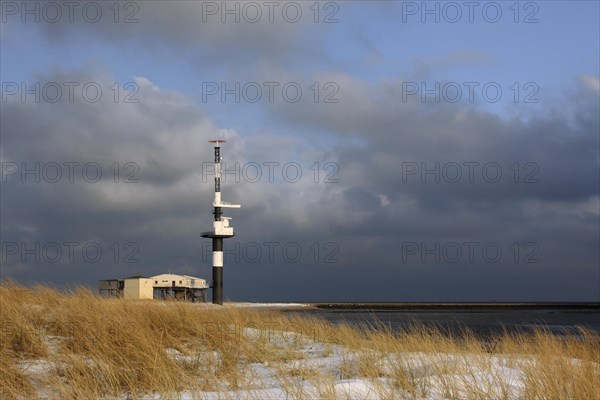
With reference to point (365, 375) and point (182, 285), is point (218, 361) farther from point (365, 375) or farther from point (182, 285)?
point (182, 285)

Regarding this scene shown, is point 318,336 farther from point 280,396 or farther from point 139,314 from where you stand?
point 280,396

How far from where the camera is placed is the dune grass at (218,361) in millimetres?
6641

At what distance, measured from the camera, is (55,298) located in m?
13.4

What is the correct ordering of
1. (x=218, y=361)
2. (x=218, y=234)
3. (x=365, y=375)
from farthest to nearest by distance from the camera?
(x=218, y=234), (x=218, y=361), (x=365, y=375)

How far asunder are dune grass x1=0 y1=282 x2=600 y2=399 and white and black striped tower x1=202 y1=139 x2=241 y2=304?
44.6 metres

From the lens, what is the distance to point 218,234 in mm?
56594

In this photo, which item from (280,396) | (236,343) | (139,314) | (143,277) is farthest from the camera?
(143,277)

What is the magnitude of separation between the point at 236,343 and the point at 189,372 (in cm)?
155

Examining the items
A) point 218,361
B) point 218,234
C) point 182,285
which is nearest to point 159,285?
point 182,285

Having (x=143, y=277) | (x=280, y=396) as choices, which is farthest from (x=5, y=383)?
(x=143, y=277)

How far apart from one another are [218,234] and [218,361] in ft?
160

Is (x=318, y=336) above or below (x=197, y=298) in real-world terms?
above

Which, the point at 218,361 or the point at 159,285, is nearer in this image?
the point at 218,361

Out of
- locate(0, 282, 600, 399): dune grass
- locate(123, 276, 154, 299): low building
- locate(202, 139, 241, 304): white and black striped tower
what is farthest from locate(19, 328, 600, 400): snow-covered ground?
locate(123, 276, 154, 299): low building
